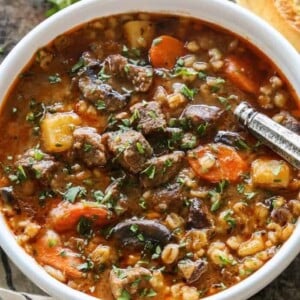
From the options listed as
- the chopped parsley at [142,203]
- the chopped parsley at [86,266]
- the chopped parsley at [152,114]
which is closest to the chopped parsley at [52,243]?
the chopped parsley at [86,266]

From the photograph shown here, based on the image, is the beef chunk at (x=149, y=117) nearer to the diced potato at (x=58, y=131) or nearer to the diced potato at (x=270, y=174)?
the diced potato at (x=58, y=131)

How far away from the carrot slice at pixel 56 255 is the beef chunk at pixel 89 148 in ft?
1.03

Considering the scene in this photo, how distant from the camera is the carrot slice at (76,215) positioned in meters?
3.62

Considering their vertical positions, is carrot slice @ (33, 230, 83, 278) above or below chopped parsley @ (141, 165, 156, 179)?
below

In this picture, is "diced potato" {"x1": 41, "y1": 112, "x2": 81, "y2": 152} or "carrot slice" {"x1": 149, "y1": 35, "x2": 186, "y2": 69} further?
"carrot slice" {"x1": 149, "y1": 35, "x2": 186, "y2": 69}

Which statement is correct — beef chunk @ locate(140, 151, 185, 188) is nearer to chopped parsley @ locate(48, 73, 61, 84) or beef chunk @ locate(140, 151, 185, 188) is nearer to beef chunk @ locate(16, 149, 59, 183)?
beef chunk @ locate(16, 149, 59, 183)

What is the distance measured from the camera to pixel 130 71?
3770mm

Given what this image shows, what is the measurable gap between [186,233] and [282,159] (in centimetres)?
48

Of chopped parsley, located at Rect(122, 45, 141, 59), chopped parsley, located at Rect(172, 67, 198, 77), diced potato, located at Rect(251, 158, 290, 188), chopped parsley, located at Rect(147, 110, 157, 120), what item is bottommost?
diced potato, located at Rect(251, 158, 290, 188)

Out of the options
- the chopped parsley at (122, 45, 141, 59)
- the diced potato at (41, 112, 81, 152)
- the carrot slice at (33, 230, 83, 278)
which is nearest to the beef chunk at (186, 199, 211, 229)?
the carrot slice at (33, 230, 83, 278)

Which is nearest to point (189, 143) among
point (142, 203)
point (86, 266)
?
point (142, 203)

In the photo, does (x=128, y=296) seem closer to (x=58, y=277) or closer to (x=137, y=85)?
(x=58, y=277)

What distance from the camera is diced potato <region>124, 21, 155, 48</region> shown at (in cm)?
386

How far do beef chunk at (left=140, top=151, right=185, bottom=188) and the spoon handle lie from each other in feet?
0.96
